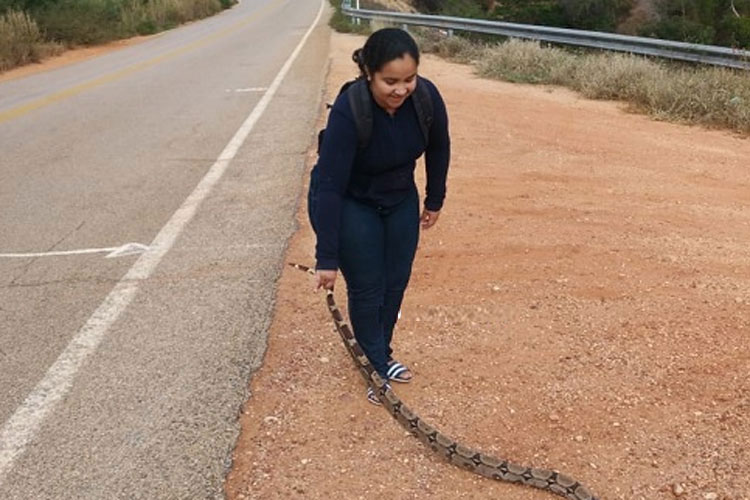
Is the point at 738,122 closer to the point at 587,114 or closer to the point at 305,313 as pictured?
the point at 587,114

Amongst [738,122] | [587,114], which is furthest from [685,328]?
[587,114]

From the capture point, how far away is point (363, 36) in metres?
25.7

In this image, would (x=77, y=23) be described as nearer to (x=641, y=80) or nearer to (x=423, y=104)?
(x=641, y=80)

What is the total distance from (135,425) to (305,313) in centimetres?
143

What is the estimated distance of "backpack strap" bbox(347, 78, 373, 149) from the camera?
3191 millimetres

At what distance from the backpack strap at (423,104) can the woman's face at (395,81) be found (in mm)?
108

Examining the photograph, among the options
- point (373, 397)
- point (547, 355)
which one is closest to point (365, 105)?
point (373, 397)

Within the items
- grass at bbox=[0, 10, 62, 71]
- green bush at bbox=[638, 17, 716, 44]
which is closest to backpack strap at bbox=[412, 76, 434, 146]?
grass at bbox=[0, 10, 62, 71]

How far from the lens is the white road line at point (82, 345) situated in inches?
138

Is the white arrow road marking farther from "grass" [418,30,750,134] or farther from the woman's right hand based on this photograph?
"grass" [418,30,750,134]

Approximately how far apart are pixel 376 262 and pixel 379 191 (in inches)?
15.1

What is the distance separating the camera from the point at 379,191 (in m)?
3.48

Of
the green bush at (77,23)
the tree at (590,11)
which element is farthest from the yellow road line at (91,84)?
the tree at (590,11)

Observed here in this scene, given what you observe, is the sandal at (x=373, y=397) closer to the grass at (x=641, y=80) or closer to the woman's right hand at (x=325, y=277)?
the woman's right hand at (x=325, y=277)
